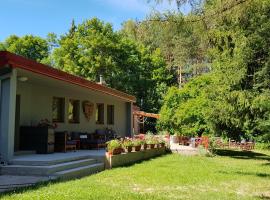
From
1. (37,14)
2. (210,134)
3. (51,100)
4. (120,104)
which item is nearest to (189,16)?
(51,100)

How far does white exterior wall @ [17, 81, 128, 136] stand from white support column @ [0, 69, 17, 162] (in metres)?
2.78

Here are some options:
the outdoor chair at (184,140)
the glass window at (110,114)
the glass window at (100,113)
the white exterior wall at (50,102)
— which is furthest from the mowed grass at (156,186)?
the outdoor chair at (184,140)

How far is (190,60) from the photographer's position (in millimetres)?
42094

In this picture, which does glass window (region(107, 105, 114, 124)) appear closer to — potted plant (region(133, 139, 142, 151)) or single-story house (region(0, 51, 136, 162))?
single-story house (region(0, 51, 136, 162))

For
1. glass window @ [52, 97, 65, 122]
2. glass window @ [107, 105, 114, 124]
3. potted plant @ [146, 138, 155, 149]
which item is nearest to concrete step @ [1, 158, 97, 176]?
glass window @ [52, 97, 65, 122]

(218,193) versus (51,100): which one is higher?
(51,100)

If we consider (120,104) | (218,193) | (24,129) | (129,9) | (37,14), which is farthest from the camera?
(37,14)

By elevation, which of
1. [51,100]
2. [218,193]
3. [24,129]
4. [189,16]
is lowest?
[218,193]

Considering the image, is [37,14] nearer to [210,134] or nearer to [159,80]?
[159,80]

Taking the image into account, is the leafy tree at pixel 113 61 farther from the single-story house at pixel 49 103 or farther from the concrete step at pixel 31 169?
the concrete step at pixel 31 169

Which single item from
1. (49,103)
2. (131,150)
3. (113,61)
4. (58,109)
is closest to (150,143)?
(131,150)

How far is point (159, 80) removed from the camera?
43000mm

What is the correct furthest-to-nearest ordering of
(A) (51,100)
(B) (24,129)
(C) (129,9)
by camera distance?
(A) (51,100) < (B) (24,129) < (C) (129,9)

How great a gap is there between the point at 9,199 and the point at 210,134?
19.2 metres
